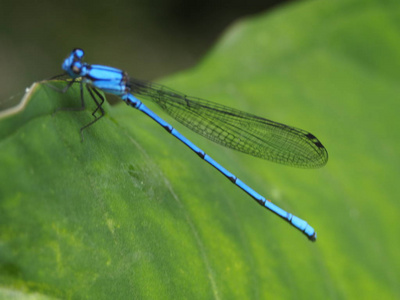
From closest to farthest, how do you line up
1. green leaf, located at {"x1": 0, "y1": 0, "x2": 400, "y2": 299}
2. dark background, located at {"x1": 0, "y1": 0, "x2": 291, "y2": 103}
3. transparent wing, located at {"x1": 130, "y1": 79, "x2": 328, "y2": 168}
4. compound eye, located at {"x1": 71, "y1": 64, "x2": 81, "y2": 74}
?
green leaf, located at {"x1": 0, "y1": 0, "x2": 400, "y2": 299}, compound eye, located at {"x1": 71, "y1": 64, "x2": 81, "y2": 74}, transparent wing, located at {"x1": 130, "y1": 79, "x2": 328, "y2": 168}, dark background, located at {"x1": 0, "y1": 0, "x2": 291, "y2": 103}

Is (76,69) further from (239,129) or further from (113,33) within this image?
(113,33)

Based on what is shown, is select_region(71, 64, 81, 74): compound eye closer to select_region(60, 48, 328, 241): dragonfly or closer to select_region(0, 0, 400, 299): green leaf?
select_region(60, 48, 328, 241): dragonfly

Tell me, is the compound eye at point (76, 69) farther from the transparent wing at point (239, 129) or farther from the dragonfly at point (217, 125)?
the transparent wing at point (239, 129)

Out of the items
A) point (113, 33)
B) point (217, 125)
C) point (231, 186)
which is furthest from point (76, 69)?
point (113, 33)

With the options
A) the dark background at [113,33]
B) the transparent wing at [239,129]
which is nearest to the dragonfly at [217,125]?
the transparent wing at [239,129]

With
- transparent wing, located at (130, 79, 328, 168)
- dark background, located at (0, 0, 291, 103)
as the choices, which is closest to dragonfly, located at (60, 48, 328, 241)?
transparent wing, located at (130, 79, 328, 168)

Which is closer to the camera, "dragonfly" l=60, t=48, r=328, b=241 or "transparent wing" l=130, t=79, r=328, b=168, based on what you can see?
"dragonfly" l=60, t=48, r=328, b=241

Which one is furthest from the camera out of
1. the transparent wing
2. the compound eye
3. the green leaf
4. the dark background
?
the dark background
